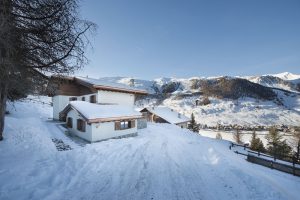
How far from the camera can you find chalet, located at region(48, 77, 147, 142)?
1700 centimetres

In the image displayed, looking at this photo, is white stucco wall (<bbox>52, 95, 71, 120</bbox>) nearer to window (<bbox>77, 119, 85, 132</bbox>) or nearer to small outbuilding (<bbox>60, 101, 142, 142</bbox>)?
small outbuilding (<bbox>60, 101, 142, 142</bbox>)

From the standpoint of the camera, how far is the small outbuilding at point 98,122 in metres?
16.7

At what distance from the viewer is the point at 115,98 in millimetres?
24078

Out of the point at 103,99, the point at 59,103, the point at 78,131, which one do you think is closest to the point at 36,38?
the point at 78,131

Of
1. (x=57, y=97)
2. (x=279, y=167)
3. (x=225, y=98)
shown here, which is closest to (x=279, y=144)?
(x=279, y=167)

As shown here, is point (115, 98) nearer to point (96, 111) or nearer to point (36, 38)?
point (96, 111)

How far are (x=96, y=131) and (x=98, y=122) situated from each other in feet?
2.82

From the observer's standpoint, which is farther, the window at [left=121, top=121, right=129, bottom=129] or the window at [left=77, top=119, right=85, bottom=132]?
the window at [left=121, top=121, right=129, bottom=129]

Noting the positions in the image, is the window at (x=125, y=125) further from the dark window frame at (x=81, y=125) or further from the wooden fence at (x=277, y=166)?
the wooden fence at (x=277, y=166)

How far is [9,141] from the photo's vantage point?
35.8ft

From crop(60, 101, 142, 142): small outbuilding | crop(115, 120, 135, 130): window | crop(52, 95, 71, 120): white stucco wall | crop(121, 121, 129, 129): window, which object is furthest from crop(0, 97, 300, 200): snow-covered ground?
crop(52, 95, 71, 120): white stucco wall

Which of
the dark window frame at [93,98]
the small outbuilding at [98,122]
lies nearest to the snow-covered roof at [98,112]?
the small outbuilding at [98,122]

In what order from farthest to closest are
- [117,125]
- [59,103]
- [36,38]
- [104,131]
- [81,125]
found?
[59,103], [117,125], [81,125], [104,131], [36,38]

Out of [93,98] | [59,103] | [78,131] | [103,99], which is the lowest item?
[78,131]
